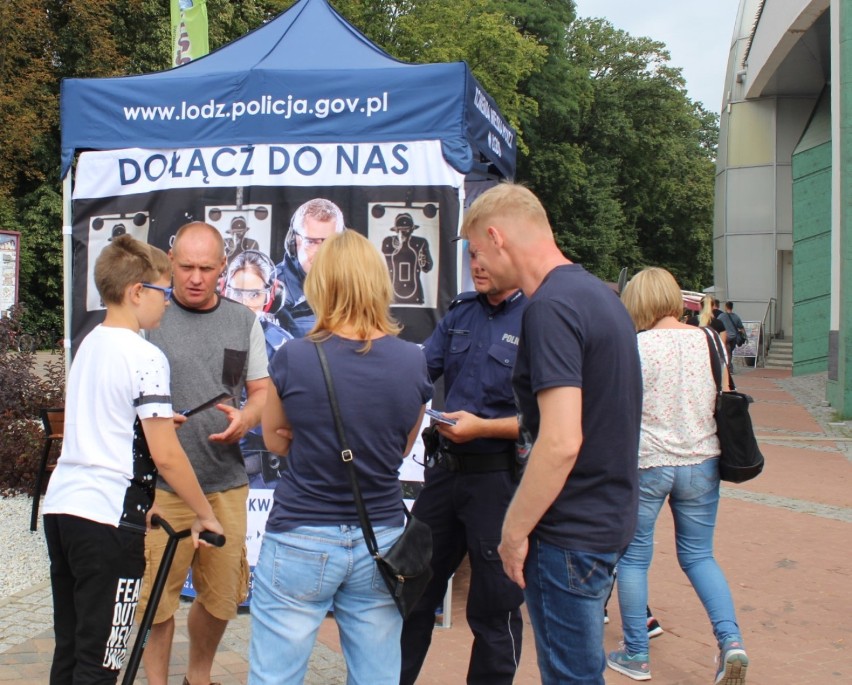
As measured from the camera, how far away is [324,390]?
8.00 ft

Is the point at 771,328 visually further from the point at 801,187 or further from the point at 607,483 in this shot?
the point at 607,483

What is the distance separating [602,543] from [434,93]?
271 centimetres

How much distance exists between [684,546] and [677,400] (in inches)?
26.4

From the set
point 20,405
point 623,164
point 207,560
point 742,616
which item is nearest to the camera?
point 207,560

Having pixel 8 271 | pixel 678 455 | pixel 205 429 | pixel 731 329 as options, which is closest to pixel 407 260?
pixel 205 429

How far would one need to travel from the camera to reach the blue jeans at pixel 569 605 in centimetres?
247

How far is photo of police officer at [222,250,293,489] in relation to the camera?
15.5ft

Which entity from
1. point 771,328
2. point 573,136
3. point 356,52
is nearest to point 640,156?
point 573,136

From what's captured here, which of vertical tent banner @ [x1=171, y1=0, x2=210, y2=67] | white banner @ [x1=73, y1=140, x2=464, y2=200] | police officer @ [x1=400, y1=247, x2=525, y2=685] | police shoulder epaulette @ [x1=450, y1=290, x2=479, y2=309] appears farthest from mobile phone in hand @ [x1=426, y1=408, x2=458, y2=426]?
vertical tent banner @ [x1=171, y1=0, x2=210, y2=67]

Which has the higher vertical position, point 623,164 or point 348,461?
point 623,164

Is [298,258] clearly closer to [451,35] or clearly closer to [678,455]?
[678,455]

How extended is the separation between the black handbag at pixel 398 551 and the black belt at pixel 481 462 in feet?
2.61

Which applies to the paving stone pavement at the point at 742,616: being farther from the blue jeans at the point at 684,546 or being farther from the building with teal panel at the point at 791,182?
the building with teal panel at the point at 791,182

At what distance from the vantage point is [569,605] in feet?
8.18
